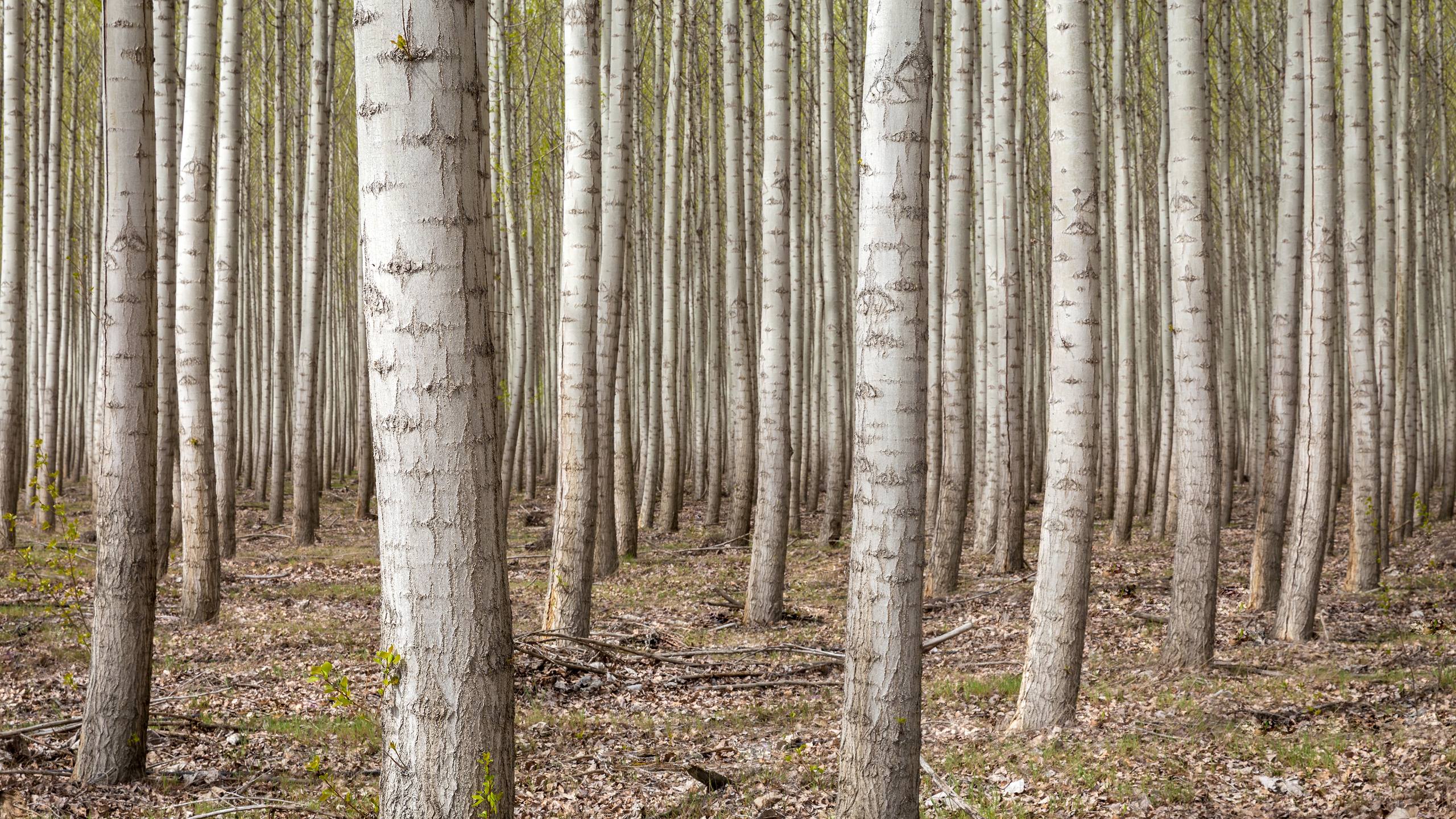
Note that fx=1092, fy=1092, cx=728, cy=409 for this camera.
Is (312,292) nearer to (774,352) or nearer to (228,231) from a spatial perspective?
(228,231)

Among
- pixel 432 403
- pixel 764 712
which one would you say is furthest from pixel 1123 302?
pixel 432 403

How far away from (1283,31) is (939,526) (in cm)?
891

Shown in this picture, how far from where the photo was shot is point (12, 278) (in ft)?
34.2

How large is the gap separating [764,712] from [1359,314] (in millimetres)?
5815

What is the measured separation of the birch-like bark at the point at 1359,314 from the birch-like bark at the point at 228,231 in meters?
8.79

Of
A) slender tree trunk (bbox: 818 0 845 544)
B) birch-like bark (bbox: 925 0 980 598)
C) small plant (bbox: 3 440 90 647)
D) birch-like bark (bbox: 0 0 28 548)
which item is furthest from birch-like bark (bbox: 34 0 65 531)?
birch-like bark (bbox: 925 0 980 598)

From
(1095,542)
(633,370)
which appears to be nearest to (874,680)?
(1095,542)

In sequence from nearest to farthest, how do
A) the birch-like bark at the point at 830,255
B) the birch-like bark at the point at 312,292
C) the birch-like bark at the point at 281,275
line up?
1. the birch-like bark at the point at 312,292
2. the birch-like bark at the point at 830,255
3. the birch-like bark at the point at 281,275

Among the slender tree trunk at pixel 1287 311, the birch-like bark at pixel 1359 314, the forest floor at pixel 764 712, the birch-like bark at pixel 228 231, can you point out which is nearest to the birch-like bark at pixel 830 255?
the forest floor at pixel 764 712

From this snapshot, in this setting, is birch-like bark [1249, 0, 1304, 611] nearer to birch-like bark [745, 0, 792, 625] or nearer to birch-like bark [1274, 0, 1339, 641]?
birch-like bark [1274, 0, 1339, 641]

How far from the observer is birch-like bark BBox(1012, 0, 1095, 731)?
538cm

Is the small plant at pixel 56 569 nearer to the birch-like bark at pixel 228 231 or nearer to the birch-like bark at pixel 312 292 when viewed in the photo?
the birch-like bark at pixel 228 231

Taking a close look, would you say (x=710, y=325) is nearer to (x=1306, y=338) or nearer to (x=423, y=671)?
(x=1306, y=338)

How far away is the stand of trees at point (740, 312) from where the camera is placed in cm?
277
